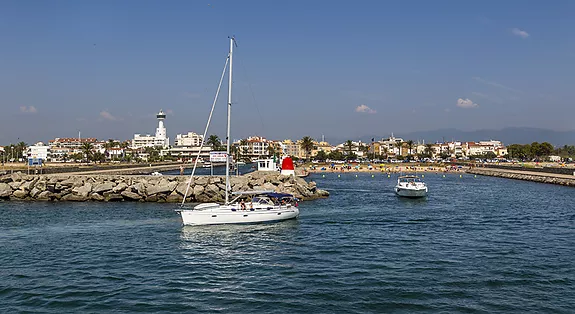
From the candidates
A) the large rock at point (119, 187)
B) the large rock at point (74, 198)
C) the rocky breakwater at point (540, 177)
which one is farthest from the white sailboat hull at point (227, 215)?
the rocky breakwater at point (540, 177)

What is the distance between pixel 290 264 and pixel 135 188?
111 ft

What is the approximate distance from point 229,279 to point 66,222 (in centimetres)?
2157

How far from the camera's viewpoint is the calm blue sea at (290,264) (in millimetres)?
18547

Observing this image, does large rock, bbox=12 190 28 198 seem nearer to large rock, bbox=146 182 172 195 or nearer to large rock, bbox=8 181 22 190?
large rock, bbox=8 181 22 190

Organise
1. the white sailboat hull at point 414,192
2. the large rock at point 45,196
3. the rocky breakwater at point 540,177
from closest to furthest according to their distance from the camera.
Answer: the large rock at point 45,196
the white sailboat hull at point 414,192
the rocky breakwater at point 540,177

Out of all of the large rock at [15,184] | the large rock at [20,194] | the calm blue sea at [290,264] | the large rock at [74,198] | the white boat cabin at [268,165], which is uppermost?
the white boat cabin at [268,165]

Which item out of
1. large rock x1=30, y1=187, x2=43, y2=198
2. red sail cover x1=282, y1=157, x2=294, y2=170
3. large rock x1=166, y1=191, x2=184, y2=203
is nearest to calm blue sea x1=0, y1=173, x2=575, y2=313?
large rock x1=166, y1=191, x2=184, y2=203


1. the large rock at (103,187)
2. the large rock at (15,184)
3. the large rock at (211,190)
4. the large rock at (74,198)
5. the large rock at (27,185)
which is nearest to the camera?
the large rock at (211,190)

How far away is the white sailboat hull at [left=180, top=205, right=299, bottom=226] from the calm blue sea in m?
0.71

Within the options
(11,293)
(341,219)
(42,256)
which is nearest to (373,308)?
(11,293)

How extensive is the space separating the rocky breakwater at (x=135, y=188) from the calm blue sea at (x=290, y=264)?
34.0 ft

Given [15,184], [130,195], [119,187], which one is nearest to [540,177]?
[130,195]

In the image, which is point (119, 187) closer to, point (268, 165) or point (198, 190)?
point (198, 190)

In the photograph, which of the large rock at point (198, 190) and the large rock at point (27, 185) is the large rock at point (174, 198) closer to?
the large rock at point (198, 190)
